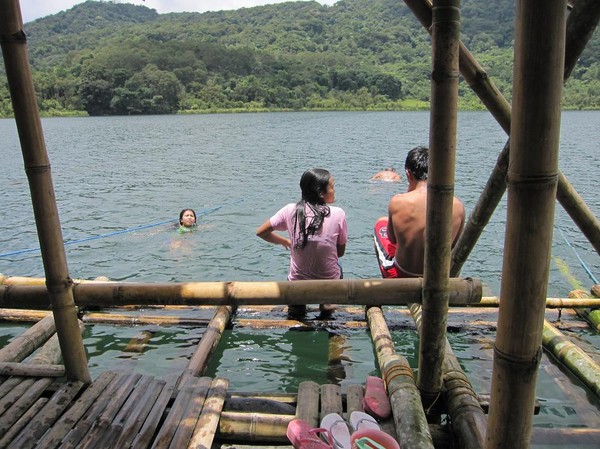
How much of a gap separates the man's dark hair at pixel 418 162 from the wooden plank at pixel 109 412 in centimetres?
279

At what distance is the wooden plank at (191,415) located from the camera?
9.33ft

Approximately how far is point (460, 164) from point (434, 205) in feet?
69.0

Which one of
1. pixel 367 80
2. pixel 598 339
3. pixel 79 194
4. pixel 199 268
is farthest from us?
pixel 367 80

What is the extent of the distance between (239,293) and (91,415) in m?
1.16

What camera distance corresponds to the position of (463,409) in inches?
122

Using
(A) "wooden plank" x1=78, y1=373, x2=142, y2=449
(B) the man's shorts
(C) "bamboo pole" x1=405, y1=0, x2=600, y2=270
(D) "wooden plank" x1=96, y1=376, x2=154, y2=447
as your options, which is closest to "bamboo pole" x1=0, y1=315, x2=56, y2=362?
(A) "wooden plank" x1=78, y1=373, x2=142, y2=449

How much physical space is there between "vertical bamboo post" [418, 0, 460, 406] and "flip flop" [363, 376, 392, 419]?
0.30 metres

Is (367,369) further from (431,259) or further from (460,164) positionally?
(460,164)

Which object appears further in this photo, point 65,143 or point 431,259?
point 65,143

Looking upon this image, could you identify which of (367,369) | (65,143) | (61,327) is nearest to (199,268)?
(367,369)

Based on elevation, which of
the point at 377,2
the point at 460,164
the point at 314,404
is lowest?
the point at 460,164

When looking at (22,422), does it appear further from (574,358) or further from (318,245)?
(574,358)

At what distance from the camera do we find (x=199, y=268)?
8.80 m

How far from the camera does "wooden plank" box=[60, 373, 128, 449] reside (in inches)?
112
